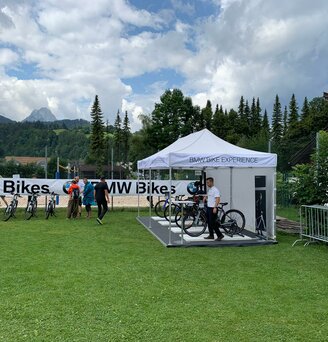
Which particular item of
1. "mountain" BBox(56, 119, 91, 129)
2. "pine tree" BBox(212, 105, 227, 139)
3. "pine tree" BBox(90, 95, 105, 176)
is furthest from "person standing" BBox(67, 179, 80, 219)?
"mountain" BBox(56, 119, 91, 129)

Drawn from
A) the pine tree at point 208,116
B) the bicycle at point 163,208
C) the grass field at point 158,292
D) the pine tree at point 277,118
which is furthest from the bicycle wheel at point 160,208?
the pine tree at point 277,118

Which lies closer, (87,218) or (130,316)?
(130,316)

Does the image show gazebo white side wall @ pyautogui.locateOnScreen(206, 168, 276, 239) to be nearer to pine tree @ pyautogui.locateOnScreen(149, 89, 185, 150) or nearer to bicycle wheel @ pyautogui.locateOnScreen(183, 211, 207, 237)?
bicycle wheel @ pyautogui.locateOnScreen(183, 211, 207, 237)

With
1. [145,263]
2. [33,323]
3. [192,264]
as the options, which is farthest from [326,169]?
[33,323]

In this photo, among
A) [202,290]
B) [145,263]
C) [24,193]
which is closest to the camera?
[202,290]

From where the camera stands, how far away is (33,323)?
4.68 meters

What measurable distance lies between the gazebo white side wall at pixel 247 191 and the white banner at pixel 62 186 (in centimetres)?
340

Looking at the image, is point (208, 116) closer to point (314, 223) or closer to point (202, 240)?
point (202, 240)

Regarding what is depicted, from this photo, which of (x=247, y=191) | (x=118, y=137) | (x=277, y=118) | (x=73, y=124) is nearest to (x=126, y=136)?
(x=118, y=137)

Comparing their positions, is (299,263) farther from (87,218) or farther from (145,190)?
(145,190)

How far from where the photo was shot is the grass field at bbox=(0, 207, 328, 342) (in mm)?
4551

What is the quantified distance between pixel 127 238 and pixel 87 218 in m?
4.94

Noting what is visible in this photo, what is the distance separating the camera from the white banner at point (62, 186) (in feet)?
54.7

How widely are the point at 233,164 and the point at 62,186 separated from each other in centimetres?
921
